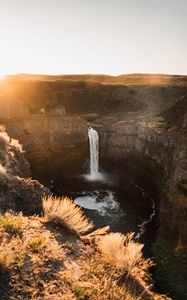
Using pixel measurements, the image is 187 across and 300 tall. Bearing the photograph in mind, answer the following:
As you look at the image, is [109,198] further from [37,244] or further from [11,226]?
[37,244]

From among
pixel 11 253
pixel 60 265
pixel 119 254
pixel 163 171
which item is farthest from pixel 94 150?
pixel 11 253

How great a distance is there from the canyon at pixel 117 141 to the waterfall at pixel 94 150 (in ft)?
2.73

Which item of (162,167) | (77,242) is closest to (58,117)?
(162,167)

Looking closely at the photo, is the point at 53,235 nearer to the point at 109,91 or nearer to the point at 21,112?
Result: the point at 21,112

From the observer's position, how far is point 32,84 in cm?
6931

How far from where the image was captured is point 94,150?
50531 mm

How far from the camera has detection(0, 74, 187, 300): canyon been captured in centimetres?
2884

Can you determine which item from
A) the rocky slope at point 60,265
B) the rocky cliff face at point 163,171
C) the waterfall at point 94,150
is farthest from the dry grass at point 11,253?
the waterfall at point 94,150

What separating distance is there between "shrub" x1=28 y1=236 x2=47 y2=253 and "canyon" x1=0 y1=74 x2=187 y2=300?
15.9 m

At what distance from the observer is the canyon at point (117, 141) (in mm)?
28844

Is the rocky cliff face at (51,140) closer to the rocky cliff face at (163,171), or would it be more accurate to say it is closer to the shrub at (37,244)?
the rocky cliff face at (163,171)

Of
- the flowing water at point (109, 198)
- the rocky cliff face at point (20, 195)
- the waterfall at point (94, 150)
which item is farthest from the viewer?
the waterfall at point (94, 150)

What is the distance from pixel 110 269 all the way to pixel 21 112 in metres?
47.8

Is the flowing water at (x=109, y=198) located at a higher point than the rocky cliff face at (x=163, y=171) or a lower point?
lower
